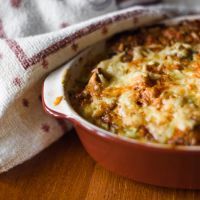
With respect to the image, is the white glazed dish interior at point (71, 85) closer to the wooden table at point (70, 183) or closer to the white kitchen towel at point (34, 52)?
the white kitchen towel at point (34, 52)

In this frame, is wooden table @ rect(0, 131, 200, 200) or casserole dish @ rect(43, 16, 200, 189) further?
wooden table @ rect(0, 131, 200, 200)

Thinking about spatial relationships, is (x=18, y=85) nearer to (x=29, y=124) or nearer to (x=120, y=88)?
(x=29, y=124)

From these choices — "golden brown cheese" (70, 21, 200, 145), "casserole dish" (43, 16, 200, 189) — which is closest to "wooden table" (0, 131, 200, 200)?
"casserole dish" (43, 16, 200, 189)

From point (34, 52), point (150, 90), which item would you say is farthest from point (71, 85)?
point (150, 90)

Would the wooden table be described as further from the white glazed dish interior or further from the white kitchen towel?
the white glazed dish interior

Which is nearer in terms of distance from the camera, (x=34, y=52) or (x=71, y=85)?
(x=34, y=52)

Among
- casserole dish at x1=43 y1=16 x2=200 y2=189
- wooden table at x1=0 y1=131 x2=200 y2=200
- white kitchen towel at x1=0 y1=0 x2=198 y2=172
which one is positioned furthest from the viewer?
white kitchen towel at x1=0 y1=0 x2=198 y2=172

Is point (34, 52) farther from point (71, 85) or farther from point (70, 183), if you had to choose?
point (70, 183)
